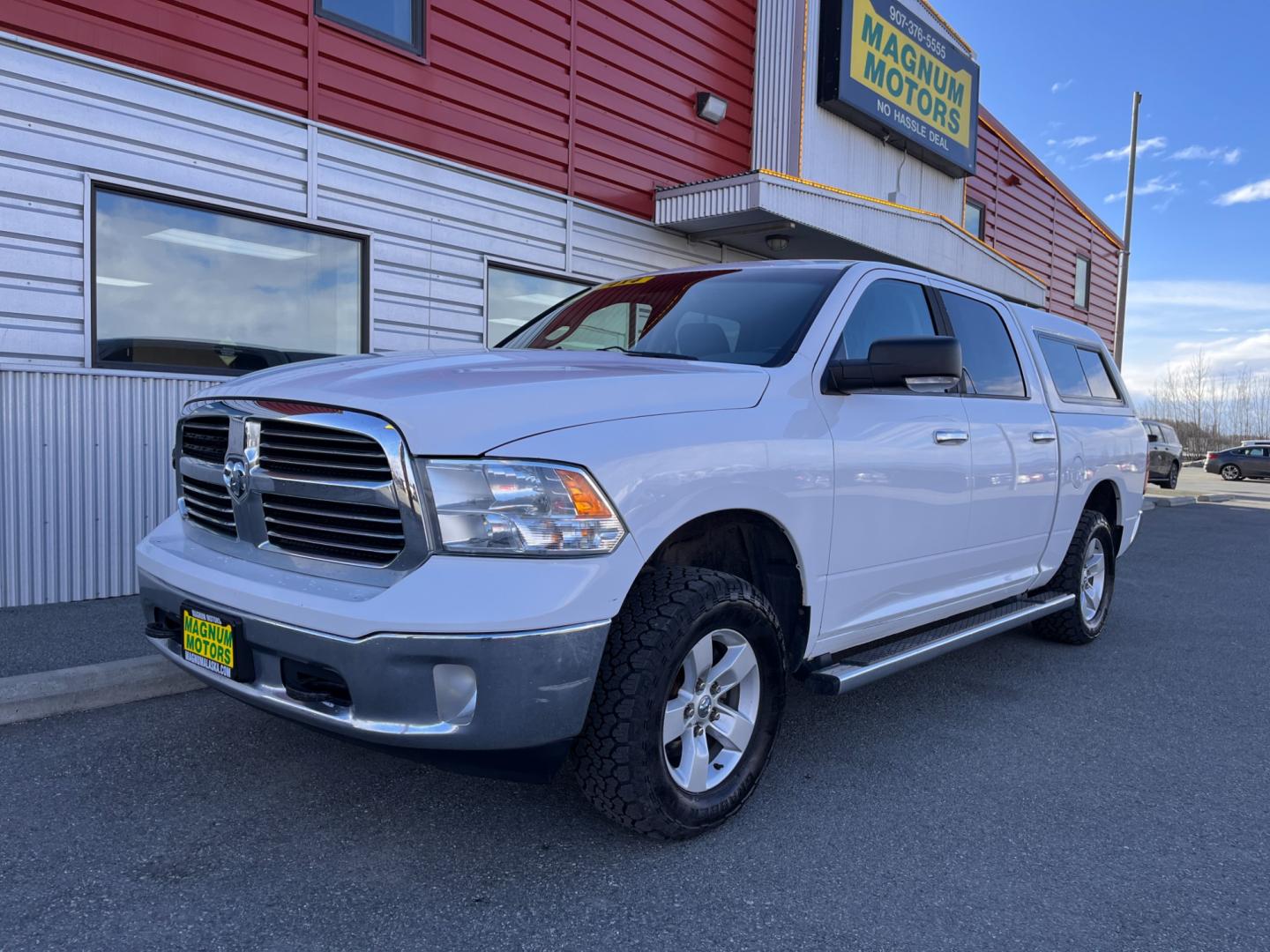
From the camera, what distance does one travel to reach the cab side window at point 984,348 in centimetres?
428

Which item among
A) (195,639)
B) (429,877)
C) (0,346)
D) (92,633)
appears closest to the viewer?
(429,877)

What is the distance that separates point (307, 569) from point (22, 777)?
1531mm

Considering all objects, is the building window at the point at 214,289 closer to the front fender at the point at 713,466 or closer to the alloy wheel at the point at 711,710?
the front fender at the point at 713,466

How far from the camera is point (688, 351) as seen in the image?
136 inches

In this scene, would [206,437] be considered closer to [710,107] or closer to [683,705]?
[683,705]

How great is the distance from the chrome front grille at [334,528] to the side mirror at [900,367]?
1.60 meters

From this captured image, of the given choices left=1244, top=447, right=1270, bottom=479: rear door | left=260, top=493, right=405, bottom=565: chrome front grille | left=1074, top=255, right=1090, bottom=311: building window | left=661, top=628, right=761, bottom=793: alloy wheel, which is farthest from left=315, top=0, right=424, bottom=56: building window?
left=1244, top=447, right=1270, bottom=479: rear door

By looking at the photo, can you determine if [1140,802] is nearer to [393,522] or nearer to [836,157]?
[393,522]

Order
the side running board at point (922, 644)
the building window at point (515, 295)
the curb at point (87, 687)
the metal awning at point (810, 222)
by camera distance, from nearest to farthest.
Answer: the side running board at point (922, 644) → the curb at point (87, 687) → the building window at point (515, 295) → the metal awning at point (810, 222)

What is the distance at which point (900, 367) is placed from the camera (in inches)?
121

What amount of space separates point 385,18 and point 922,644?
6.24 metres


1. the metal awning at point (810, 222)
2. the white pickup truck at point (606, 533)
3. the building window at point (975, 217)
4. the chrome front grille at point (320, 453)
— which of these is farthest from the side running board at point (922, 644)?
the building window at point (975, 217)

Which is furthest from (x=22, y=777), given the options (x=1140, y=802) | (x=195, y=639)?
(x=1140, y=802)

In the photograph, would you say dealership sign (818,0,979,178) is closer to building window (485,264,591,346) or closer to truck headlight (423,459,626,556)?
building window (485,264,591,346)
